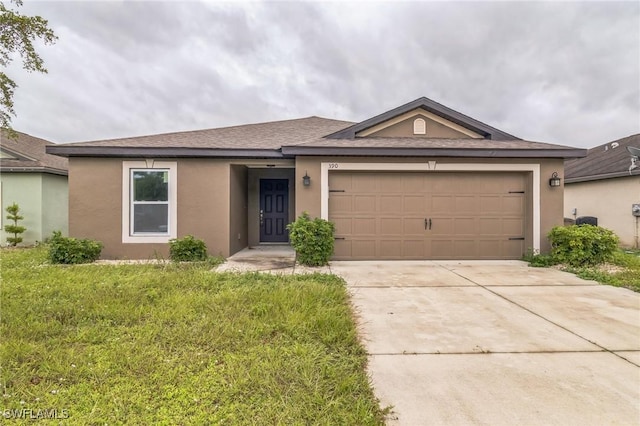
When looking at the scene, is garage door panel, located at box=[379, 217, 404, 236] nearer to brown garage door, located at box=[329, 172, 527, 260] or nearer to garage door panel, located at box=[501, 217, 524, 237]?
brown garage door, located at box=[329, 172, 527, 260]

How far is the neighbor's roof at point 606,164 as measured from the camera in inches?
428

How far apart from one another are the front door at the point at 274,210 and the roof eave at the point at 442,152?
3033 mm

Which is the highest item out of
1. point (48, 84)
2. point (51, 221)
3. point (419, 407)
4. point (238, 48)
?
point (238, 48)

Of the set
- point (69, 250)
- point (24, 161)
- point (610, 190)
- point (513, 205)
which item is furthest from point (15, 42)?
point (610, 190)

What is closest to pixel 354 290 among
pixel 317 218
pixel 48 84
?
pixel 317 218

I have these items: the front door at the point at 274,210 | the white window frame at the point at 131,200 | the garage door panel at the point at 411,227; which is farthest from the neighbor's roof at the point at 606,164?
the white window frame at the point at 131,200

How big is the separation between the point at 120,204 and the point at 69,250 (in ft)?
4.65

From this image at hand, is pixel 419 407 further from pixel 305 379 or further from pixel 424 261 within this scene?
pixel 424 261

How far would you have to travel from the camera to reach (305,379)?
2.45 metres

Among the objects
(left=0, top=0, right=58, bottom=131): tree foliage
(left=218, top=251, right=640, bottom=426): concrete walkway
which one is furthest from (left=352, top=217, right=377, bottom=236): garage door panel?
(left=0, top=0, right=58, bottom=131): tree foliage

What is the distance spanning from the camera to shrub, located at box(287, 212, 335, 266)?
269 inches

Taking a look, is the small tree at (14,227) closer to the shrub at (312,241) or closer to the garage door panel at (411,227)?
the shrub at (312,241)

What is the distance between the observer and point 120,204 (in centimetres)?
755

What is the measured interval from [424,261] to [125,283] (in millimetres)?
6278
